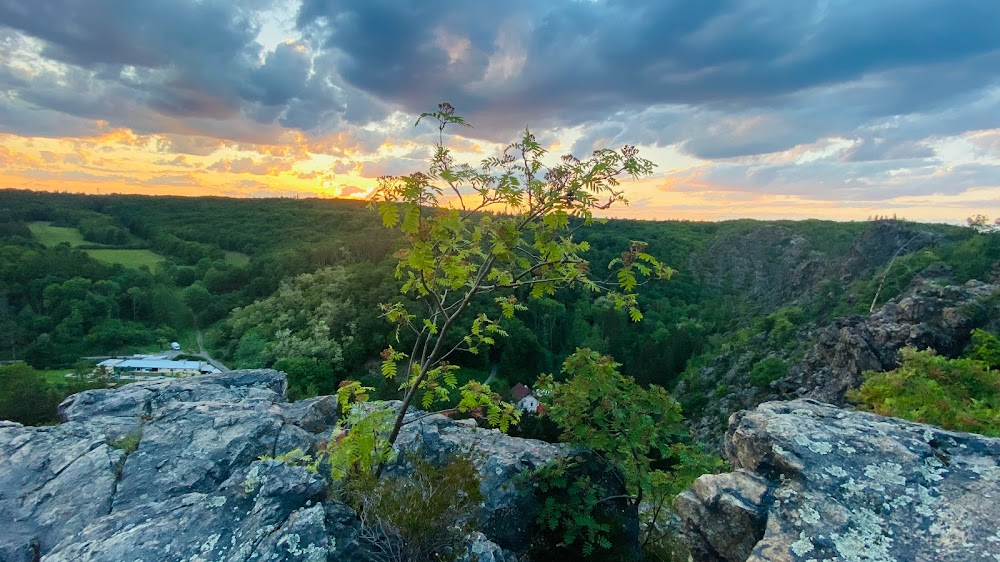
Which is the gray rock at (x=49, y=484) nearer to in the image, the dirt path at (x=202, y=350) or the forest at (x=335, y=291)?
the forest at (x=335, y=291)

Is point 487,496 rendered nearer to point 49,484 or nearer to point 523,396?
point 49,484

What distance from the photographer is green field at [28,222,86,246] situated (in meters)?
82.8

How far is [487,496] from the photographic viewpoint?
6.05m

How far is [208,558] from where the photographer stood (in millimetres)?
4070

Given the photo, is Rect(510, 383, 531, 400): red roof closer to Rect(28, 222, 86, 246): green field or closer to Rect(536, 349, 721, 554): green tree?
Rect(536, 349, 721, 554): green tree

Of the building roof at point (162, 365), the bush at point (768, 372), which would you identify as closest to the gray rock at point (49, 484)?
the bush at point (768, 372)

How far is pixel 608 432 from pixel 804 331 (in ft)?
140

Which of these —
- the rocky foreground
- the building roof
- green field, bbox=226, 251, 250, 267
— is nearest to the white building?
the building roof

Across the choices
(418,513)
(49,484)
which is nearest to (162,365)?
(49,484)

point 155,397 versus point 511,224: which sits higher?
point 511,224

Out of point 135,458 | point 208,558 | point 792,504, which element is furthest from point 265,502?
point 792,504

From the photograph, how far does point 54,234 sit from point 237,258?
3305cm

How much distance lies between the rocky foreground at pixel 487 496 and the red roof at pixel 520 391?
41.4 m

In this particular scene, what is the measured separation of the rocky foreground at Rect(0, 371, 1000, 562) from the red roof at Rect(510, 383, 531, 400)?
41422 mm
